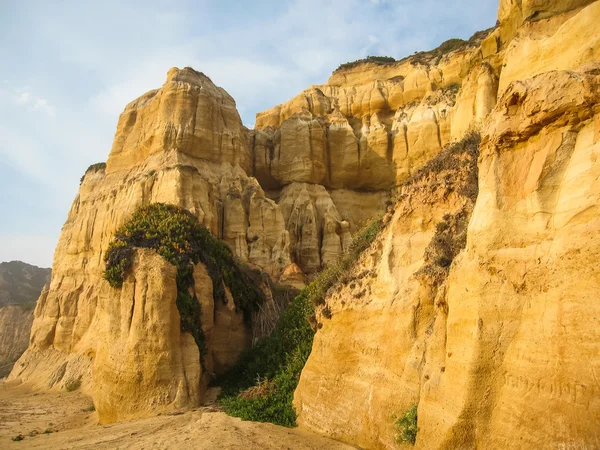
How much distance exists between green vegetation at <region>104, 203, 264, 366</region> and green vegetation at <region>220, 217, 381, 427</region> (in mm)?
1690

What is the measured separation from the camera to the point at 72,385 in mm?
23281

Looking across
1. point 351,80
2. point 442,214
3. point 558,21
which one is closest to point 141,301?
point 442,214

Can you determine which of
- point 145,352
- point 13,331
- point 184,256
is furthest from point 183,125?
point 13,331

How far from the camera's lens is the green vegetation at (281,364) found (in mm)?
11797

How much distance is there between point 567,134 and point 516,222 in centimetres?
147

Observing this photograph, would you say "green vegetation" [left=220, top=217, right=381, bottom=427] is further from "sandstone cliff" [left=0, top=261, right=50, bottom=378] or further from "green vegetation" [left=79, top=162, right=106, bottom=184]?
"sandstone cliff" [left=0, top=261, right=50, bottom=378]

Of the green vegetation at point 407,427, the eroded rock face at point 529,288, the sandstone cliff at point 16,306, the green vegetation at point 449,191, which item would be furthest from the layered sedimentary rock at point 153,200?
the eroded rock face at point 529,288

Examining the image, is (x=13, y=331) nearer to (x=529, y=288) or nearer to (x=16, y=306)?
(x=16, y=306)

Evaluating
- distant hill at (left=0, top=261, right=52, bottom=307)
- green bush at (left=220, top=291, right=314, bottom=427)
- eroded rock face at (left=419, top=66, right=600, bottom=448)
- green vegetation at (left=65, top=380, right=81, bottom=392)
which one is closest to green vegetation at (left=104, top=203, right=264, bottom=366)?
green bush at (left=220, top=291, right=314, bottom=427)

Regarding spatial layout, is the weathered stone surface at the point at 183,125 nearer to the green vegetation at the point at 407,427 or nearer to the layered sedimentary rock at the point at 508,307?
the layered sedimentary rock at the point at 508,307

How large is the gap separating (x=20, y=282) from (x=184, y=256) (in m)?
75.2

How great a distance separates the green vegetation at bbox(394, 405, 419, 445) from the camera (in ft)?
26.3

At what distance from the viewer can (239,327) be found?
17297 millimetres

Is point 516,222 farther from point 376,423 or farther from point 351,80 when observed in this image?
point 351,80
